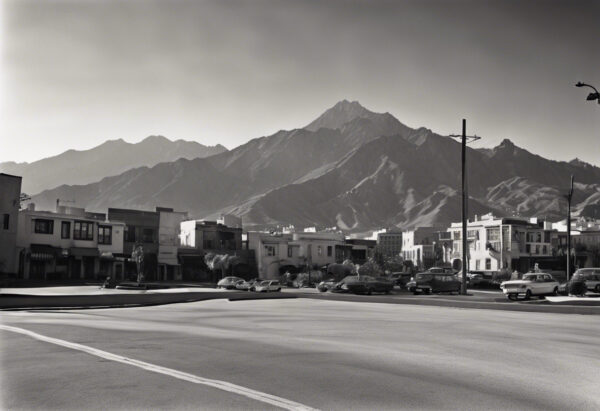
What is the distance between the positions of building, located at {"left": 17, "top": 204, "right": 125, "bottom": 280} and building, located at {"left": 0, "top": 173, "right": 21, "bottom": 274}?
3019 mm

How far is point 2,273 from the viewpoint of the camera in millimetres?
58156

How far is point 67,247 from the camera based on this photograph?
73.1m

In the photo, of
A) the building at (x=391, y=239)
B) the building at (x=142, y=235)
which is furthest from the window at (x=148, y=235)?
the building at (x=391, y=239)

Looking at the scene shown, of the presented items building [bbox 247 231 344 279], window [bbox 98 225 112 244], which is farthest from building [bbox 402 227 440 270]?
window [bbox 98 225 112 244]

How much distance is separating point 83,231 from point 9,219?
13.5 meters

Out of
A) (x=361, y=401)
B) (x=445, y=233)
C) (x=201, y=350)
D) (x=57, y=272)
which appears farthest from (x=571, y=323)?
(x=445, y=233)

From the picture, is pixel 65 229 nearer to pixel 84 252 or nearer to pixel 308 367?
pixel 84 252

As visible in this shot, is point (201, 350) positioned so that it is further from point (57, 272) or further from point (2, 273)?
point (57, 272)

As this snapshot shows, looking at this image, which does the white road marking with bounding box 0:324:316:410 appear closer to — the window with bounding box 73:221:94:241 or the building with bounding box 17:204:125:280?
the building with bounding box 17:204:125:280

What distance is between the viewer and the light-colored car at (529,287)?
39.7m

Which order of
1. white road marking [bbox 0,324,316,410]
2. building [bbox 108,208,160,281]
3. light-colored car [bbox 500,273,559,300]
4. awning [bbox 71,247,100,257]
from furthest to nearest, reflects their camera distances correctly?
building [bbox 108,208,160,281]
awning [bbox 71,247,100,257]
light-colored car [bbox 500,273,559,300]
white road marking [bbox 0,324,316,410]

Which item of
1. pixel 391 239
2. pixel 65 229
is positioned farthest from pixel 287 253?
pixel 391 239

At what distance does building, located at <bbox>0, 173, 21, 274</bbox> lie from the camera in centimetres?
6166

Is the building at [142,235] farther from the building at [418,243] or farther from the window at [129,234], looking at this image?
the building at [418,243]
